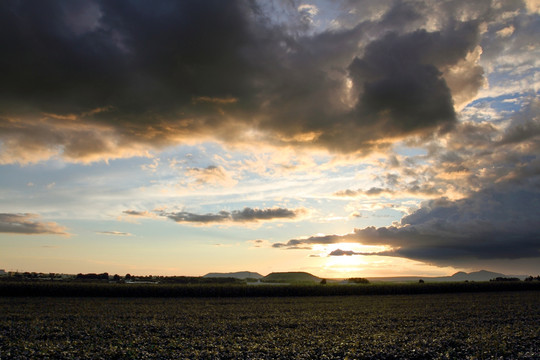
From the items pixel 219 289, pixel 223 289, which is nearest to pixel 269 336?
pixel 223 289

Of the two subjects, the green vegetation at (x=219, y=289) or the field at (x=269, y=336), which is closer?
the field at (x=269, y=336)

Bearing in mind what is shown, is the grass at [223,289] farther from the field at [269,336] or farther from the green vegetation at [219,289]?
the field at [269,336]

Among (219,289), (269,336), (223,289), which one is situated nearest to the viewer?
(269,336)

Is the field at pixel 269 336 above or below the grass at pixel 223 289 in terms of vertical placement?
above

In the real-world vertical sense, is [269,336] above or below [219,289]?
above

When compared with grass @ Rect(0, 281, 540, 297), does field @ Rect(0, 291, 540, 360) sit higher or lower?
higher

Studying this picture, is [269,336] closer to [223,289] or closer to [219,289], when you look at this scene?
[223,289]

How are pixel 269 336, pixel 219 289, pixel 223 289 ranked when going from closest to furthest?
pixel 269 336 → pixel 223 289 → pixel 219 289

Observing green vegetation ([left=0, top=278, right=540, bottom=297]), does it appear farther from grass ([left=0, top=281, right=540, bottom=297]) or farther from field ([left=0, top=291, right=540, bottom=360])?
field ([left=0, top=291, right=540, bottom=360])

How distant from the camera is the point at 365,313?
42.3 meters

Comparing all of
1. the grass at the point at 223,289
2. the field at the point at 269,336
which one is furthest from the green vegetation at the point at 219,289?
the field at the point at 269,336

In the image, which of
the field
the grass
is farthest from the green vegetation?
the field

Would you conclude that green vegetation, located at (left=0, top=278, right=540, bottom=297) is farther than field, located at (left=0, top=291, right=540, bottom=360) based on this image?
Yes

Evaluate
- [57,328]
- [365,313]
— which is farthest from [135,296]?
[365,313]
